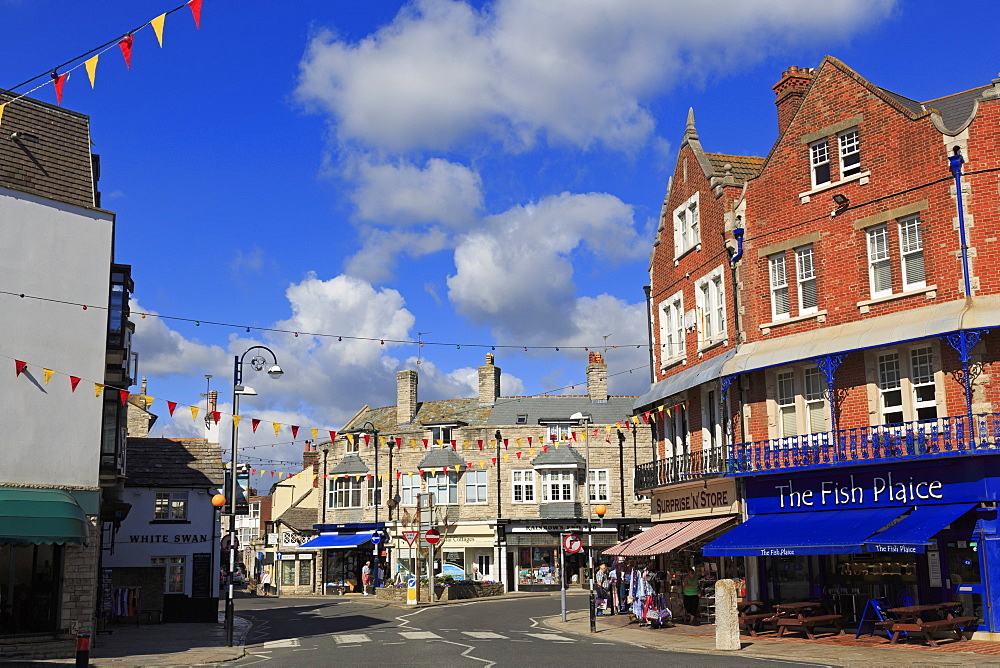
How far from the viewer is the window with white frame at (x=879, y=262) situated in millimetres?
23359

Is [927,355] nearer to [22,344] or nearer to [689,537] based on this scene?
[689,537]

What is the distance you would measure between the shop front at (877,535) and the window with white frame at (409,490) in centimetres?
3055

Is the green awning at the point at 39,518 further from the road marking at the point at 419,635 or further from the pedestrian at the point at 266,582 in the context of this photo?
the pedestrian at the point at 266,582

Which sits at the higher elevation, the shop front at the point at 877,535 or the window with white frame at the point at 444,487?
the window with white frame at the point at 444,487

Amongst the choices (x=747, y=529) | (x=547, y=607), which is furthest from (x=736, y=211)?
(x=547, y=607)

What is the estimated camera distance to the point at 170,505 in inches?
Answer: 1374

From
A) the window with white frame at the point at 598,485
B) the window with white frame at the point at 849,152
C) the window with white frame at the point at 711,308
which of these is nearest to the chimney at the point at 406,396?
the window with white frame at the point at 598,485

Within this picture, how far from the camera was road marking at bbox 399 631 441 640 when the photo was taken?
78.8 ft

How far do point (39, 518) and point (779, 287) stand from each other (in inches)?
723

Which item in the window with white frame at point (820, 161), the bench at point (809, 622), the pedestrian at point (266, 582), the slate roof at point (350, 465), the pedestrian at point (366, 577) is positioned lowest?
the pedestrian at point (266, 582)

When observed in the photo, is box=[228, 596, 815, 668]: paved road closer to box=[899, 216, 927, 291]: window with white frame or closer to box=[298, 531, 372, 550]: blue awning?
box=[899, 216, 927, 291]: window with white frame

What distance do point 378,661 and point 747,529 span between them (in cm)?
1059

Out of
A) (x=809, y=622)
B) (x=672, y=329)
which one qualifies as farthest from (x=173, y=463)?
(x=809, y=622)

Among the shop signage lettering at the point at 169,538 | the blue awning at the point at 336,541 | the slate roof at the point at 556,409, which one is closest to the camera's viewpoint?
the shop signage lettering at the point at 169,538
